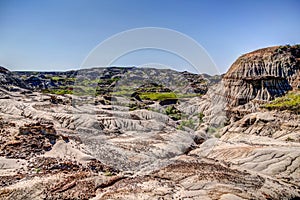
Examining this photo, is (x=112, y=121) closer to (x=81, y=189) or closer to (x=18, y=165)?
(x=18, y=165)

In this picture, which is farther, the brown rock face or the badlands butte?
the brown rock face

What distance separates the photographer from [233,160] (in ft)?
103

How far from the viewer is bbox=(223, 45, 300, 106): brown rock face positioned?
65438mm

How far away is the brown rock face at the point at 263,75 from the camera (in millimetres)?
65438

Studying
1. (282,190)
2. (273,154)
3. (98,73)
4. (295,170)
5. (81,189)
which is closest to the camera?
(81,189)

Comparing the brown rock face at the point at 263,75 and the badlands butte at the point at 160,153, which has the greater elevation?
the brown rock face at the point at 263,75

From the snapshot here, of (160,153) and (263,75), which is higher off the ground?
(263,75)

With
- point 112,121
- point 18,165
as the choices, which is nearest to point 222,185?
point 18,165

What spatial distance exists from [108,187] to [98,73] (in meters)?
155

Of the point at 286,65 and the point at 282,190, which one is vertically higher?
the point at 286,65

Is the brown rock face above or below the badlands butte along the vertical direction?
above

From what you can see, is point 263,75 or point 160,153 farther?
point 263,75

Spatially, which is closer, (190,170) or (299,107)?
(190,170)

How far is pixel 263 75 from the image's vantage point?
68.9 m
